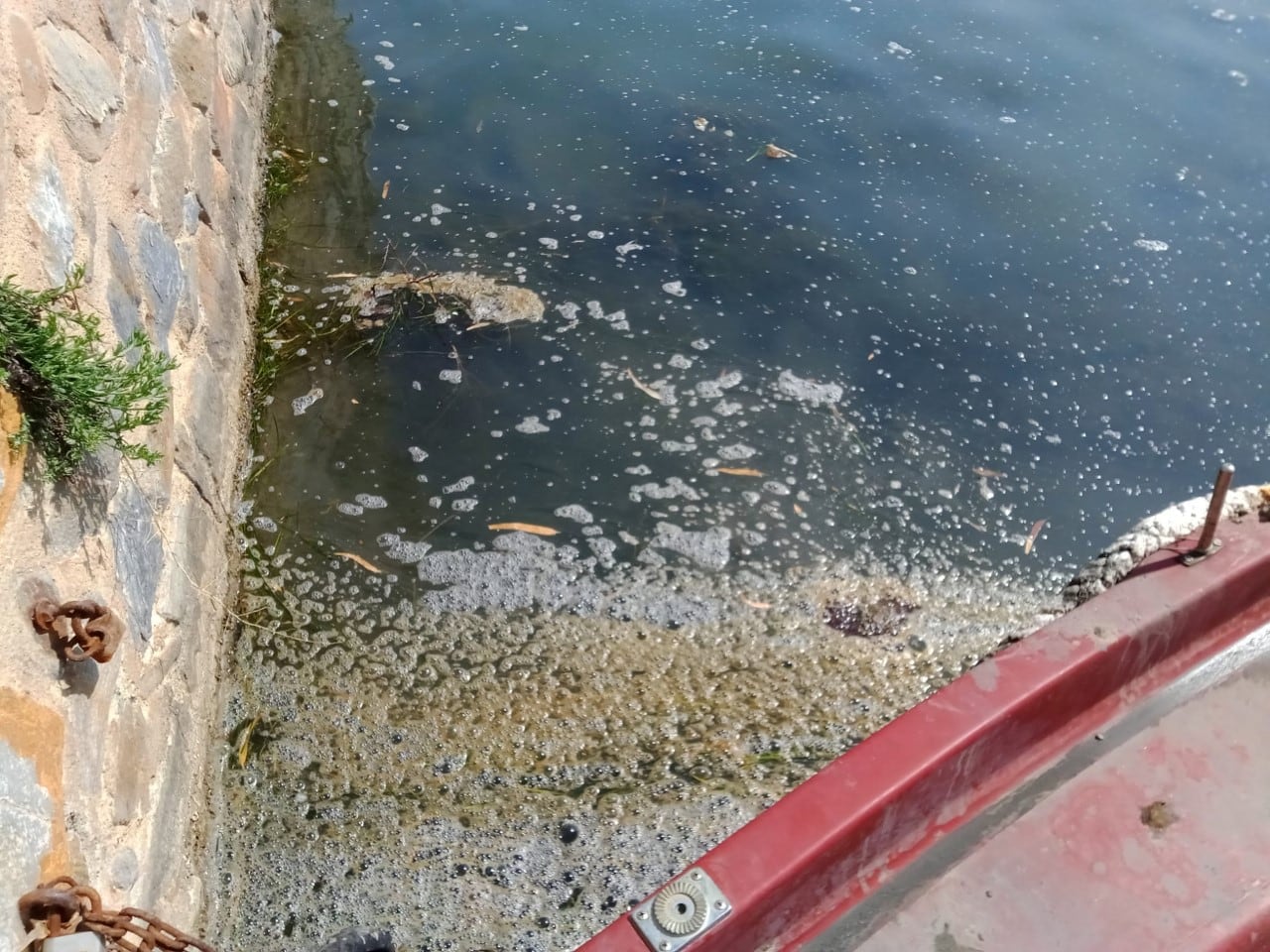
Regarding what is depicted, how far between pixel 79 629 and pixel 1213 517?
214 cm

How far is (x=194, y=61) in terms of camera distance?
3.40 metres

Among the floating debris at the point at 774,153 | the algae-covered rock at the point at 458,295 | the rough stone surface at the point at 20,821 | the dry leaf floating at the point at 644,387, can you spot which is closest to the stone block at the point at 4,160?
the rough stone surface at the point at 20,821

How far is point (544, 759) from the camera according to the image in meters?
2.68

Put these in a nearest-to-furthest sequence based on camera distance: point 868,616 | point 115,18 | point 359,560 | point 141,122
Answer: point 115,18 → point 141,122 → point 868,616 → point 359,560

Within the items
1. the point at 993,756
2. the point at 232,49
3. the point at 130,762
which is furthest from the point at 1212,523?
the point at 232,49

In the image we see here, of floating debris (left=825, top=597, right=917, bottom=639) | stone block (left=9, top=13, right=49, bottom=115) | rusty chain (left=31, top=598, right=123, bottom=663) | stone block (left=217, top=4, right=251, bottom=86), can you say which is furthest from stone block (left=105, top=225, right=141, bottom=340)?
floating debris (left=825, top=597, right=917, bottom=639)

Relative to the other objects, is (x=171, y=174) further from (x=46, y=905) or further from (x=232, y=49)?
(x=46, y=905)

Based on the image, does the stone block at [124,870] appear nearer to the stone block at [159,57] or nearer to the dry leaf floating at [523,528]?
the dry leaf floating at [523,528]

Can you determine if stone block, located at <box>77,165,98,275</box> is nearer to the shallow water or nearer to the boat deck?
the shallow water

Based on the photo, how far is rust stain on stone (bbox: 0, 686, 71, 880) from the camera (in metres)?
1.57

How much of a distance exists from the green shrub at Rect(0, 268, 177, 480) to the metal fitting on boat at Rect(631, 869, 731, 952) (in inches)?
51.2

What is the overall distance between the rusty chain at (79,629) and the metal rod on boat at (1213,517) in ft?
6.70

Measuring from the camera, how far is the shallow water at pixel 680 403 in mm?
2639

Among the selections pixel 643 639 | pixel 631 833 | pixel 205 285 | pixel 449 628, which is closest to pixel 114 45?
pixel 205 285
